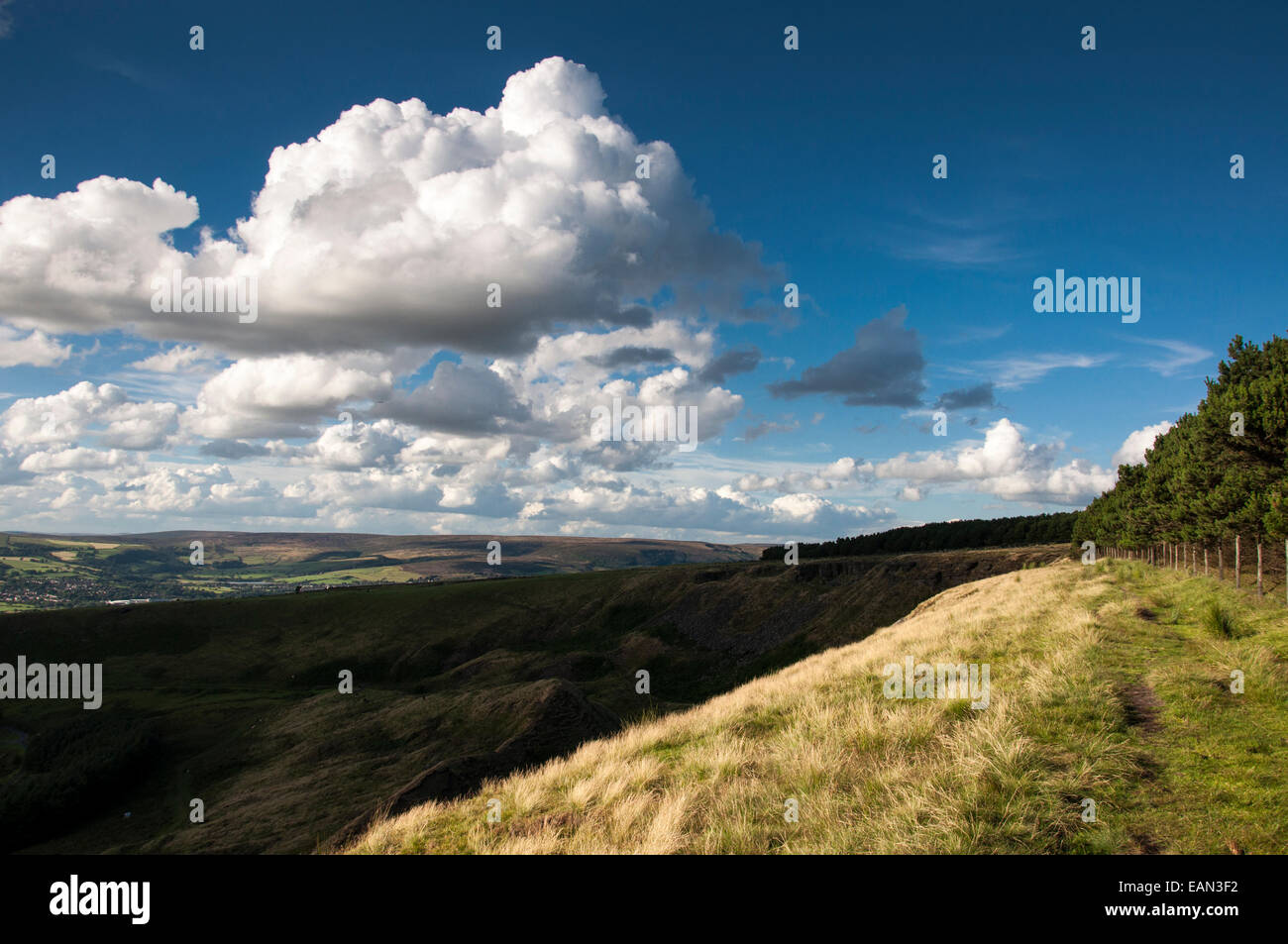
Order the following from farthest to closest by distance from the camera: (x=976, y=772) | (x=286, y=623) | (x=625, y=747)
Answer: (x=286, y=623) < (x=625, y=747) < (x=976, y=772)

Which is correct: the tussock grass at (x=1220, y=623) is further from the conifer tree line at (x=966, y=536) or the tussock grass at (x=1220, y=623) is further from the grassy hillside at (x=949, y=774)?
the conifer tree line at (x=966, y=536)

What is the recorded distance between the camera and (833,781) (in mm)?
8641

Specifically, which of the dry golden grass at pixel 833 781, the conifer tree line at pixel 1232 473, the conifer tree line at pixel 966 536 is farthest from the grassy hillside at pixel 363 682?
the conifer tree line at pixel 966 536

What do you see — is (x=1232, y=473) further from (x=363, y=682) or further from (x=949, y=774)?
(x=363, y=682)

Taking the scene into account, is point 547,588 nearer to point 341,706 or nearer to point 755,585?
point 755,585

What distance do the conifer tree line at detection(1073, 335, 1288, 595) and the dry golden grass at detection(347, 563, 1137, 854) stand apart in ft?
78.5

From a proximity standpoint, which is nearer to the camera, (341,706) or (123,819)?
(123,819)

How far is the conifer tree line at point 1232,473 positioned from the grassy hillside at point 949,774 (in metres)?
18.9

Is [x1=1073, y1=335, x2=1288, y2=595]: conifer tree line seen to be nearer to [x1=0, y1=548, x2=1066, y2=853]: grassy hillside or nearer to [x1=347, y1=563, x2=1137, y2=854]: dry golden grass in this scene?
[x1=0, y1=548, x2=1066, y2=853]: grassy hillside

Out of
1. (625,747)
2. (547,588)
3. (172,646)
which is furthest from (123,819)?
(547,588)

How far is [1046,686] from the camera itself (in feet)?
37.9

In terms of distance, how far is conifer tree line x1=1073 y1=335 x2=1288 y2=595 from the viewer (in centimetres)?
2805

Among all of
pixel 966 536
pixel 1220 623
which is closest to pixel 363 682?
pixel 1220 623

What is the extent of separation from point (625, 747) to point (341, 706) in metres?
43.4
